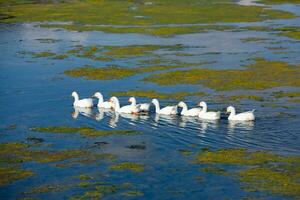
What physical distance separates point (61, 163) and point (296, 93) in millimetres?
15459

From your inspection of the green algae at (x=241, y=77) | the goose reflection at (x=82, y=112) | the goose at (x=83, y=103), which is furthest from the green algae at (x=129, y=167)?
the green algae at (x=241, y=77)

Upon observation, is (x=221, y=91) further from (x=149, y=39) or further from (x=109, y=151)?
(x=149, y=39)

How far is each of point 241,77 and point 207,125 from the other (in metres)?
11.2

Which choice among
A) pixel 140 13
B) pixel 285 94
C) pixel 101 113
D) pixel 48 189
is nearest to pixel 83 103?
pixel 101 113

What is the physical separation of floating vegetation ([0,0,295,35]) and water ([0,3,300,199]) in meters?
18.2

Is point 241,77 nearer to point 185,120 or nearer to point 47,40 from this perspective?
point 185,120

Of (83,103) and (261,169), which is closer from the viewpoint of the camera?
(261,169)

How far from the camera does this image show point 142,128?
28672 mm

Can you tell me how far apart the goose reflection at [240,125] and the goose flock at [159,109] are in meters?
0.21

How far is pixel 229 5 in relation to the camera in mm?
86188

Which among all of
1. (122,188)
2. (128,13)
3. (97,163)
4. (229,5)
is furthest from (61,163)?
(229,5)

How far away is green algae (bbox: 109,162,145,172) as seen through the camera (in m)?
23.0

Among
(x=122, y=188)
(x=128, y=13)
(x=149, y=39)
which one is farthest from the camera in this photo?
(x=128, y=13)

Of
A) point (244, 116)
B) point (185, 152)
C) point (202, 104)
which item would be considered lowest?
point (185, 152)
